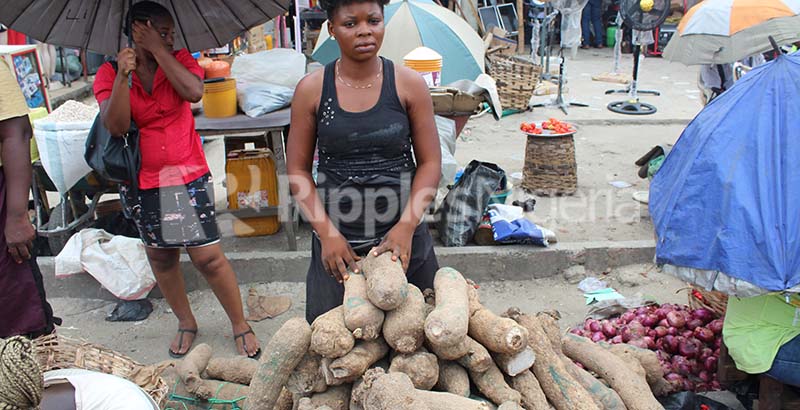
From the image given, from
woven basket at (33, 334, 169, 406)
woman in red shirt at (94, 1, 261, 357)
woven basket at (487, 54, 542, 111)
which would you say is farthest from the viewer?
woven basket at (487, 54, 542, 111)

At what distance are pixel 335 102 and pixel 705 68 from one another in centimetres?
576

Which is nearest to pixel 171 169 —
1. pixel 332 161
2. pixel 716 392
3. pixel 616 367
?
pixel 332 161

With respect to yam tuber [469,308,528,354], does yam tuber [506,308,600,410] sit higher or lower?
lower

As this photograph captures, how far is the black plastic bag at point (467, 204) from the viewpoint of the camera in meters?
4.88

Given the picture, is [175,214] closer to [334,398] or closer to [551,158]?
[334,398]

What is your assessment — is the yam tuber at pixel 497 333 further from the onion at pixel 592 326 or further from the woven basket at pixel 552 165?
the woven basket at pixel 552 165

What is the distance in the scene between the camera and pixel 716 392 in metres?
3.37

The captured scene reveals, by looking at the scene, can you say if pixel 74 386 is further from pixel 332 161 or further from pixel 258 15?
pixel 258 15

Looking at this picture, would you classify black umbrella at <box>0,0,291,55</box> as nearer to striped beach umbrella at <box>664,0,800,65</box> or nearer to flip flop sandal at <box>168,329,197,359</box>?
flip flop sandal at <box>168,329,197,359</box>

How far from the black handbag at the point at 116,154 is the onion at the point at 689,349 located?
3025 mm

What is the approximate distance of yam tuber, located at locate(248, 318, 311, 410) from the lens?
2201 mm

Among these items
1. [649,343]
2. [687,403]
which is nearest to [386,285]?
[687,403]

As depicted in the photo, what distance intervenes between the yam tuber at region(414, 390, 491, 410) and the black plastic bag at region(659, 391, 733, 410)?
1.34 meters

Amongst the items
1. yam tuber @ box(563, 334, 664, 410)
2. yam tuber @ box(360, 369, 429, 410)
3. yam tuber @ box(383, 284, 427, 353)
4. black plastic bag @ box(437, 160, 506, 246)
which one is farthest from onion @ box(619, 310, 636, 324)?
yam tuber @ box(360, 369, 429, 410)
